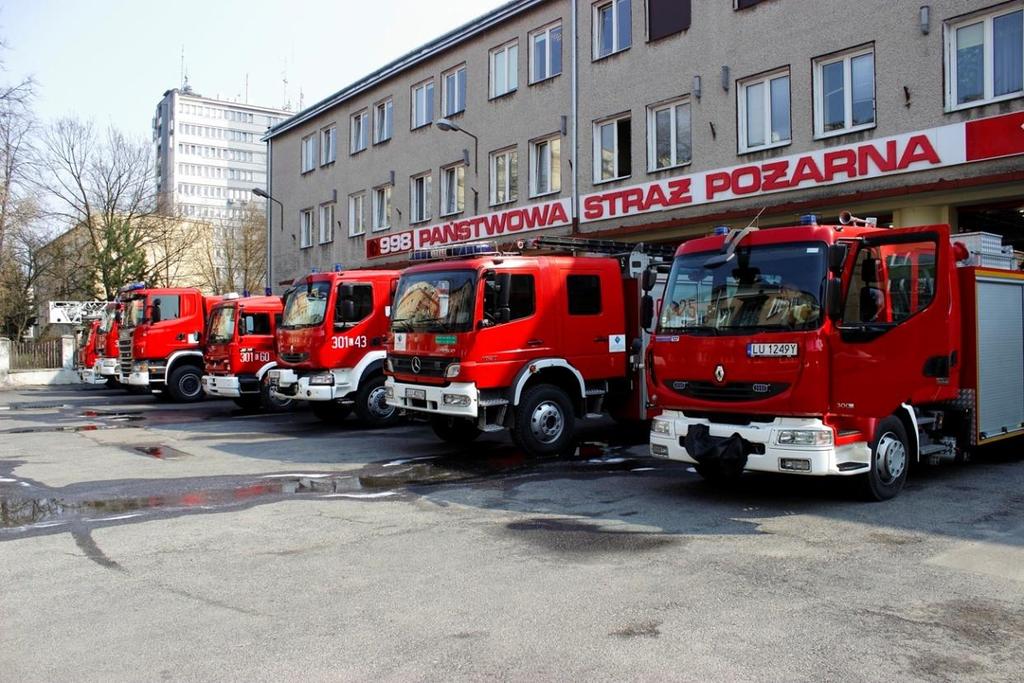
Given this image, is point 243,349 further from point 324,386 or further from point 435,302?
point 435,302

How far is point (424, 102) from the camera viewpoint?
27.1 meters

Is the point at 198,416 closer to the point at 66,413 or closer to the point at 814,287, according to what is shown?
the point at 66,413

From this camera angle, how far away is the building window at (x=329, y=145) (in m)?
31.8

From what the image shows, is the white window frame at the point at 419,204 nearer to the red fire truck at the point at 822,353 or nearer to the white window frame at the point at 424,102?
the white window frame at the point at 424,102

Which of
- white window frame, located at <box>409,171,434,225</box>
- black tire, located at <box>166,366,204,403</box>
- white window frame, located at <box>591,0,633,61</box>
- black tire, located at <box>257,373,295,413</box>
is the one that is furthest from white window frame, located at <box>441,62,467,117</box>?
black tire, located at <box>257,373,295,413</box>

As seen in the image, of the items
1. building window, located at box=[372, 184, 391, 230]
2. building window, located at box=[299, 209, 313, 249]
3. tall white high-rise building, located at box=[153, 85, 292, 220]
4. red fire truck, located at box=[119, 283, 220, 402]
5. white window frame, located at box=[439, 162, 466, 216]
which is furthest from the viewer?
tall white high-rise building, located at box=[153, 85, 292, 220]

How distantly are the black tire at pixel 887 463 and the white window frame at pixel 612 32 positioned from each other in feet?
45.9

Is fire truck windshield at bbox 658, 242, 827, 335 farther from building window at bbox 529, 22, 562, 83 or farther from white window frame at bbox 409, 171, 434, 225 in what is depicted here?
white window frame at bbox 409, 171, 434, 225

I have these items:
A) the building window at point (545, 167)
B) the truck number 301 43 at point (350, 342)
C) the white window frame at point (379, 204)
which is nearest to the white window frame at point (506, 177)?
the building window at point (545, 167)

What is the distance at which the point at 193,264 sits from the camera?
59.5 m

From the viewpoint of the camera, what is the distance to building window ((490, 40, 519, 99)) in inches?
917

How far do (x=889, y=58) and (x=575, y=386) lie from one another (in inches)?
336

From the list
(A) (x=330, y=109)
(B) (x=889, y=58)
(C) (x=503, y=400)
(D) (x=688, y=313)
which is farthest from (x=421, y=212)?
(D) (x=688, y=313)

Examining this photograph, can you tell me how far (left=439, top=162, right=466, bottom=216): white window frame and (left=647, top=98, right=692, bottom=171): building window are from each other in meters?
7.29
